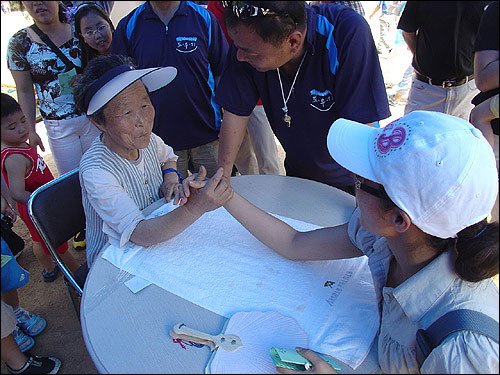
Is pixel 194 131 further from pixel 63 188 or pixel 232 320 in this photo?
pixel 232 320

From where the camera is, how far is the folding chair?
5.33ft

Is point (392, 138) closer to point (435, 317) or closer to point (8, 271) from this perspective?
point (435, 317)

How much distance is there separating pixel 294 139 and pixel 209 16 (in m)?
1.19

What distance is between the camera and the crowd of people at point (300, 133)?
33.2 inches

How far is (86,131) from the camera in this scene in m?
2.60

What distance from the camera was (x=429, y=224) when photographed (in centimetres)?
86

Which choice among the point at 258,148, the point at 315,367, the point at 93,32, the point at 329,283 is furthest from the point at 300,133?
the point at 93,32

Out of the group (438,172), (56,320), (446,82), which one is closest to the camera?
(438,172)

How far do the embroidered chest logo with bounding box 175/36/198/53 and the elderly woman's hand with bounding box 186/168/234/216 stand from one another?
4.34 feet

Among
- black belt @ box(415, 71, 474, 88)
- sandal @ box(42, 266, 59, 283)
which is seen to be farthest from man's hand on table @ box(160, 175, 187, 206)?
sandal @ box(42, 266, 59, 283)

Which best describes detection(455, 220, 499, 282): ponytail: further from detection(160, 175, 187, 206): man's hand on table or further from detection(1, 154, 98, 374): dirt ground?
detection(1, 154, 98, 374): dirt ground

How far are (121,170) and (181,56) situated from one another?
110 centimetres

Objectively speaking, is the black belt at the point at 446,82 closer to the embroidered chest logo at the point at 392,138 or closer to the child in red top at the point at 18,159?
the embroidered chest logo at the point at 392,138

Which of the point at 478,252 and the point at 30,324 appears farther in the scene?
the point at 30,324
